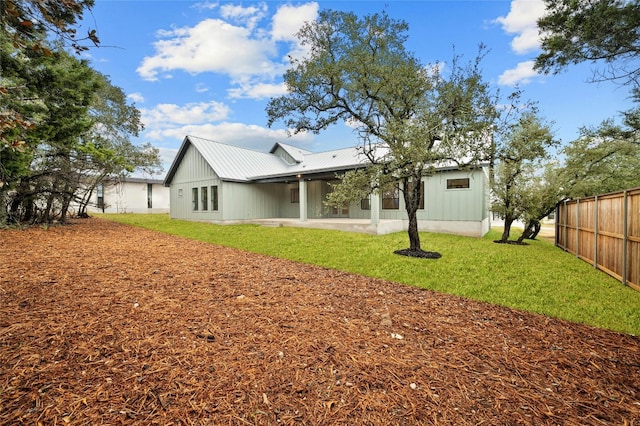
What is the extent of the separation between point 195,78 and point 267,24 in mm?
6327

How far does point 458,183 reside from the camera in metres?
12.7

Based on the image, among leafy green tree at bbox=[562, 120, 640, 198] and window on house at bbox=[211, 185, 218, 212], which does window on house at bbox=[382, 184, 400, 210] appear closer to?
leafy green tree at bbox=[562, 120, 640, 198]

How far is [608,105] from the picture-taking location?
947 centimetres

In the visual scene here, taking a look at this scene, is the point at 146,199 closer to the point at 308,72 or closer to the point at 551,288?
the point at 308,72

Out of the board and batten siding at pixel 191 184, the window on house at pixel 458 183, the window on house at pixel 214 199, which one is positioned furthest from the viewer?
the window on house at pixel 214 199

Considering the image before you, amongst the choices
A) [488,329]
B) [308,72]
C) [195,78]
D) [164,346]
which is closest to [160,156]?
[195,78]

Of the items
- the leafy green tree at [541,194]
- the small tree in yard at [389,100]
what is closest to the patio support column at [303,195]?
the small tree in yard at [389,100]

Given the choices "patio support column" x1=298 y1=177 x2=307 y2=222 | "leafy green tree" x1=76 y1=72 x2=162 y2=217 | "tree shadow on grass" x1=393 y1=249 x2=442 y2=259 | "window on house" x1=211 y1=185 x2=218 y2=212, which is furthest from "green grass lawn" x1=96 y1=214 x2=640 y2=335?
"leafy green tree" x1=76 y1=72 x2=162 y2=217

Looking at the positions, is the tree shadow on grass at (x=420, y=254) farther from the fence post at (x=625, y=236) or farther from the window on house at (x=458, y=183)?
the window on house at (x=458, y=183)

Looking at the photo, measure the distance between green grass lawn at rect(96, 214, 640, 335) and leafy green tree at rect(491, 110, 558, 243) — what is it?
7.34 feet

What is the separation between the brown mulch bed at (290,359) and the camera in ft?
6.75

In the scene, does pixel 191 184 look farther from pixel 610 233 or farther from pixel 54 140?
pixel 610 233

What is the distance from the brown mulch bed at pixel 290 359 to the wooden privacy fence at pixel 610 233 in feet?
10.7

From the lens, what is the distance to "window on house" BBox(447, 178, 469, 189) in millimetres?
12500
